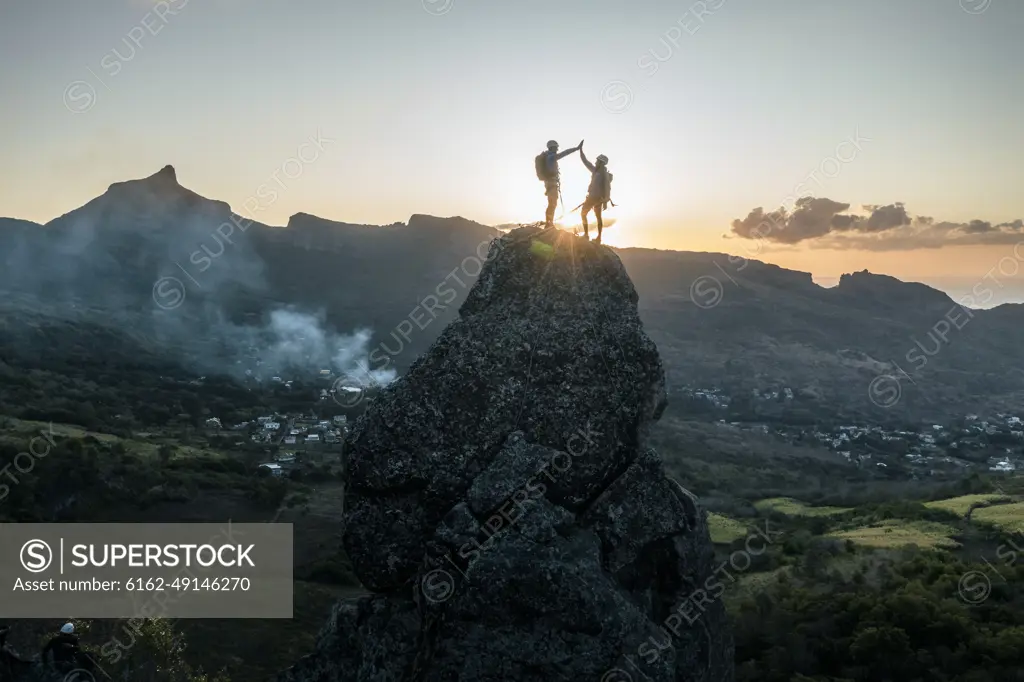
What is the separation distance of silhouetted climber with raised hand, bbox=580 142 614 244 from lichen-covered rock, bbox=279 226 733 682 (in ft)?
4.91

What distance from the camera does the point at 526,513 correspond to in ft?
47.8

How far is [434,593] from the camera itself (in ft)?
46.8

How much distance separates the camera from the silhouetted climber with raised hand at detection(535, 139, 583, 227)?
18.9 metres

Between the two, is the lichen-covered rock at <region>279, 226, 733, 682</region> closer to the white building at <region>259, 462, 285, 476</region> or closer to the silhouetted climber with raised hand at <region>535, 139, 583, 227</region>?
the silhouetted climber with raised hand at <region>535, 139, 583, 227</region>

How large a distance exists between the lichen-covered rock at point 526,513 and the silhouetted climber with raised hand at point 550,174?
1.65 m

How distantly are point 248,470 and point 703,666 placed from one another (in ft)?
278

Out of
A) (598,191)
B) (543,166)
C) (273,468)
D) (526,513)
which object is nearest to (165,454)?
(273,468)

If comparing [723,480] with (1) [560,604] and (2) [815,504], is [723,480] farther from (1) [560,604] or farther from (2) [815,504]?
(1) [560,604]

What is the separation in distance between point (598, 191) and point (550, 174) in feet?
4.28

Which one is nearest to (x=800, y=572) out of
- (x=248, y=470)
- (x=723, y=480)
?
(x=248, y=470)

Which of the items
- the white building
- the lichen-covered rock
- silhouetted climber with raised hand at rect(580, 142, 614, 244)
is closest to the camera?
the lichen-covered rock

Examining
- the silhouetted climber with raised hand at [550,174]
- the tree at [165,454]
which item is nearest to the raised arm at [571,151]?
the silhouetted climber with raised hand at [550,174]

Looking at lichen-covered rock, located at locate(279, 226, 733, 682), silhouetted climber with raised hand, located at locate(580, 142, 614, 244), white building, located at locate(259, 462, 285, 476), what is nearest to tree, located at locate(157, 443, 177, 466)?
white building, located at locate(259, 462, 285, 476)

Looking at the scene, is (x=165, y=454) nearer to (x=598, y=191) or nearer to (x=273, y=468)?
(x=273, y=468)
